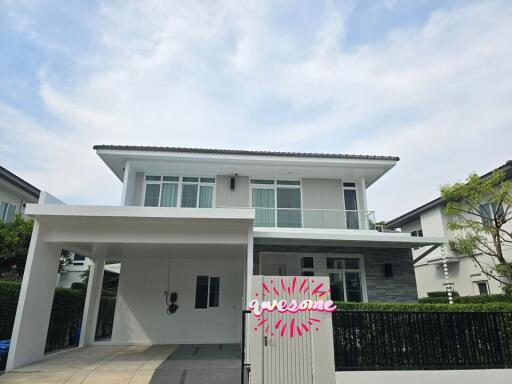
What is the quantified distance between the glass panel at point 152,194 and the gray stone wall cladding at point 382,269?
454 centimetres

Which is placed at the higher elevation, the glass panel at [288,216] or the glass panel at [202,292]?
the glass panel at [288,216]

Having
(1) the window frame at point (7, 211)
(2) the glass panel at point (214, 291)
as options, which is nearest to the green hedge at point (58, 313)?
(2) the glass panel at point (214, 291)

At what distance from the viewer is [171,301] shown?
12.6 meters

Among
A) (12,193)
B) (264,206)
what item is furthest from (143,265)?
(12,193)

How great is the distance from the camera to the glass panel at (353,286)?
11.8 m

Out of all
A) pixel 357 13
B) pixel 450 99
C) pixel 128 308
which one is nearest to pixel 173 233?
pixel 128 308

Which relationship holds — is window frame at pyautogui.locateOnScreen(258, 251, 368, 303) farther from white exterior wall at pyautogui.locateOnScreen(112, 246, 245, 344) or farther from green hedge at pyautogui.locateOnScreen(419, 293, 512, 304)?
green hedge at pyautogui.locateOnScreen(419, 293, 512, 304)

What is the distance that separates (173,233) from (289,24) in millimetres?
6072

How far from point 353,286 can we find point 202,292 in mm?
5777

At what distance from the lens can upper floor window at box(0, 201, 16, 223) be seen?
14438mm

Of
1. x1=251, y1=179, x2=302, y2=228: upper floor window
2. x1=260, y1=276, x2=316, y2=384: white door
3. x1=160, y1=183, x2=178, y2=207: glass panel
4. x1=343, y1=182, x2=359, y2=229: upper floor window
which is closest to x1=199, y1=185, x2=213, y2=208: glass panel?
x1=160, y1=183, x2=178, y2=207: glass panel

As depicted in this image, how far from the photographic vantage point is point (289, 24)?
781cm

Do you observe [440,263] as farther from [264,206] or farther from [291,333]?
[291,333]

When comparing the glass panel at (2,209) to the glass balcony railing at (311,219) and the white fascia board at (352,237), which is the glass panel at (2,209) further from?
the white fascia board at (352,237)
